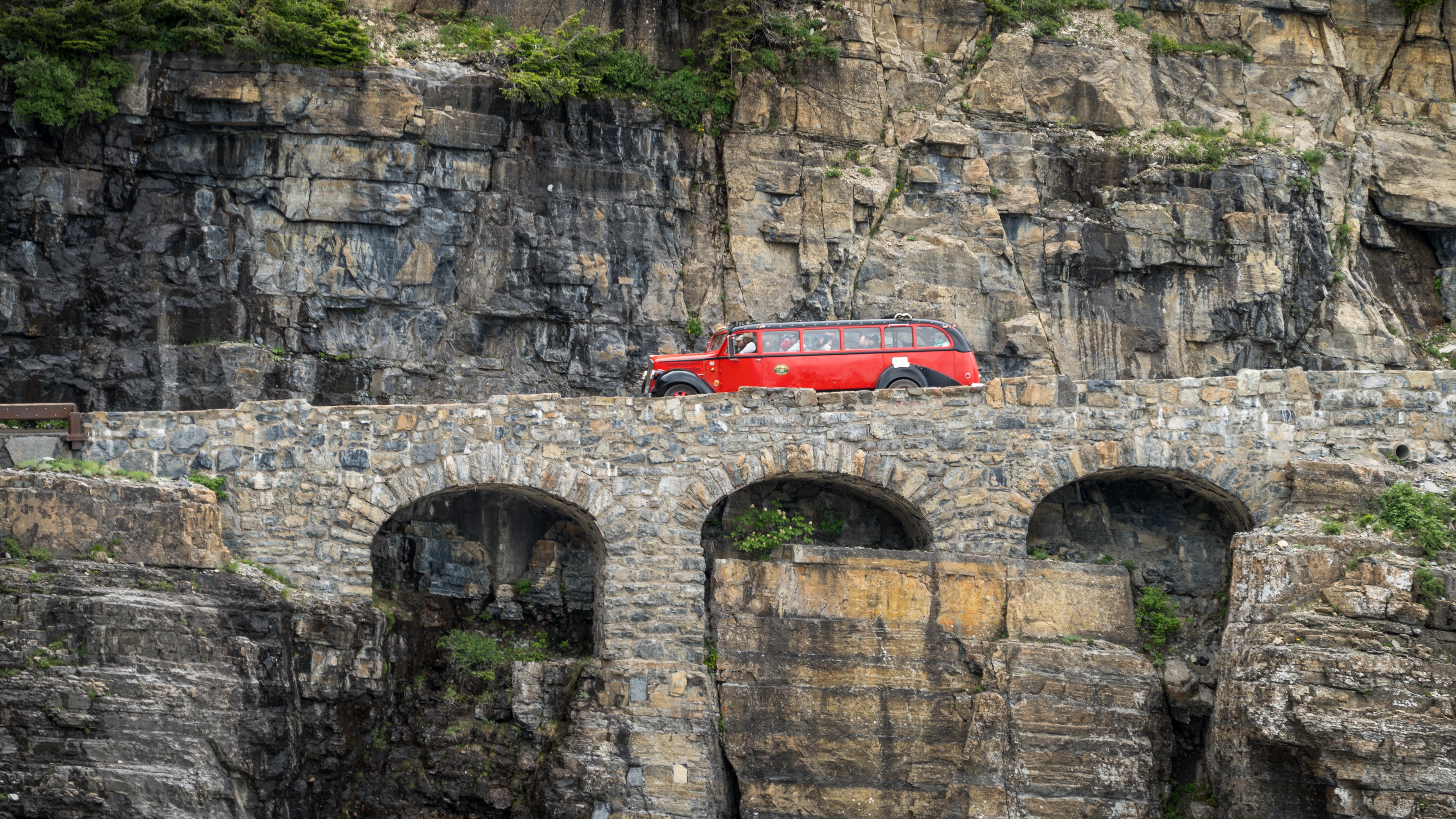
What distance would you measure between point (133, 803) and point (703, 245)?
12.3m

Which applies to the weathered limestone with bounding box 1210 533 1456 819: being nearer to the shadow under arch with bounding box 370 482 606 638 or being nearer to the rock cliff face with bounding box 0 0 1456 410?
the rock cliff face with bounding box 0 0 1456 410

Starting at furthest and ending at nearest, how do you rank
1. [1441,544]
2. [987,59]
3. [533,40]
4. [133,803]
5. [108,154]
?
[987,59] → [533,40] → [108,154] → [1441,544] → [133,803]

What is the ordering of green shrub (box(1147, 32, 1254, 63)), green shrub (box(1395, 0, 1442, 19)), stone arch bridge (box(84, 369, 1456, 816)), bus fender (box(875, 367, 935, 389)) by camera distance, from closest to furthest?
stone arch bridge (box(84, 369, 1456, 816))
bus fender (box(875, 367, 935, 389))
green shrub (box(1147, 32, 1254, 63))
green shrub (box(1395, 0, 1442, 19))

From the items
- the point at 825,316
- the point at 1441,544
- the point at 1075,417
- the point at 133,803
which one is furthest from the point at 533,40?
the point at 1441,544

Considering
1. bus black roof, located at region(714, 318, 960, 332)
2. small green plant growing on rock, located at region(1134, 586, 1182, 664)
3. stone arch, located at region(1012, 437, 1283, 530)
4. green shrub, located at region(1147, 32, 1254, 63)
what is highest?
green shrub, located at region(1147, 32, 1254, 63)

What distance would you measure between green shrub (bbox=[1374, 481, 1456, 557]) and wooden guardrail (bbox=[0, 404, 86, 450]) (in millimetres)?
15564

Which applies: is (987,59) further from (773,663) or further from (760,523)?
(773,663)

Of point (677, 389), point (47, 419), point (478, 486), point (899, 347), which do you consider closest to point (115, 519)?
point (47, 419)

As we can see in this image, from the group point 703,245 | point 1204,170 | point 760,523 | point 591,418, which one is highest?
point 1204,170

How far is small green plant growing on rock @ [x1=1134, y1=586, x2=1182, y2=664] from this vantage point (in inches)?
644

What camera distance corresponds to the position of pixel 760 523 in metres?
16.6

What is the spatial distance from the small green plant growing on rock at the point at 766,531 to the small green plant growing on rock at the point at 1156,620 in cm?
448

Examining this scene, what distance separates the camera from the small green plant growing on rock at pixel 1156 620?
53.7 ft

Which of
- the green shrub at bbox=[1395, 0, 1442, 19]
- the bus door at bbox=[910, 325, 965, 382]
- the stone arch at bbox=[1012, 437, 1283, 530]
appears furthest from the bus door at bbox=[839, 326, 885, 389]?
the green shrub at bbox=[1395, 0, 1442, 19]
